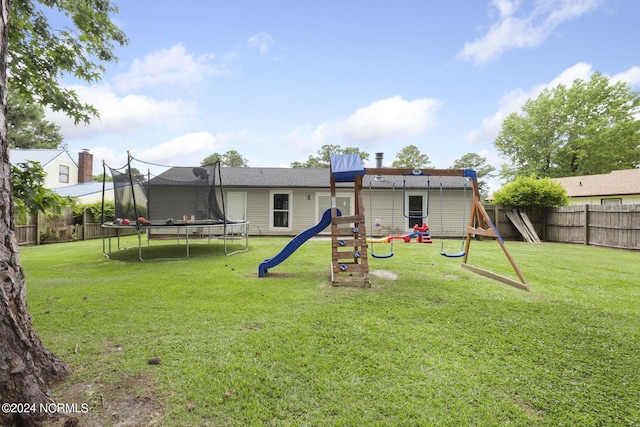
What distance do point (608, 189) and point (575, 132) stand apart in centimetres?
990

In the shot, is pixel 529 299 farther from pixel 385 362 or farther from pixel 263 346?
pixel 263 346

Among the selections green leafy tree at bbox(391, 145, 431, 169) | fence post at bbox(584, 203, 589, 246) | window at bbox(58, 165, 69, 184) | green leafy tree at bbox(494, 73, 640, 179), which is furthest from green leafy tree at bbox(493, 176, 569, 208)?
green leafy tree at bbox(391, 145, 431, 169)

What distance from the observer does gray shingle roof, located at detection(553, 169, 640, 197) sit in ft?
53.8

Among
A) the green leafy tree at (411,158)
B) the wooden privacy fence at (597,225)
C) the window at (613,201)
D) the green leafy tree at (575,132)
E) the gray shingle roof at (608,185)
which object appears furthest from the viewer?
the green leafy tree at (411,158)

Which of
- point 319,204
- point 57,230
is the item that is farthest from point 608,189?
point 57,230

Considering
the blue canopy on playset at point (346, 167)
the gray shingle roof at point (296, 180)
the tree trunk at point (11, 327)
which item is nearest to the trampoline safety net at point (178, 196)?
the blue canopy on playset at point (346, 167)

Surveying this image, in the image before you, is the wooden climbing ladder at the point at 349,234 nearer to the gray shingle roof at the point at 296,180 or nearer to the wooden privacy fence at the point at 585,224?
the gray shingle roof at the point at 296,180

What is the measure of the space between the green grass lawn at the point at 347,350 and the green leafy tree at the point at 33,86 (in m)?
0.30

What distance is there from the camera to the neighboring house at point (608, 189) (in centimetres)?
1608

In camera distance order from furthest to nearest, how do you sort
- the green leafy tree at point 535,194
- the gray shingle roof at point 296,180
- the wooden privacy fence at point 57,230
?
the gray shingle roof at point 296,180 → the green leafy tree at point 535,194 → the wooden privacy fence at point 57,230

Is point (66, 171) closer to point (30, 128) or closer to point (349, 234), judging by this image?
point (30, 128)

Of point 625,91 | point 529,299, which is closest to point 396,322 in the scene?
point 529,299

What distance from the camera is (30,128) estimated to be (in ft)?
74.1

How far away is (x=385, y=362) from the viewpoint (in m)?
2.19
